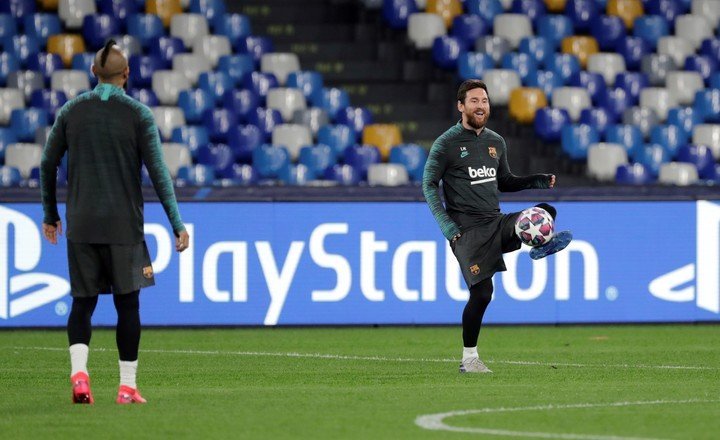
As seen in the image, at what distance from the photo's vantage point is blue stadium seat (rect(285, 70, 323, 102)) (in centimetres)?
1795

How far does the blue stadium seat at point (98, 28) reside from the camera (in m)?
18.2

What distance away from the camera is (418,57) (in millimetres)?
19172

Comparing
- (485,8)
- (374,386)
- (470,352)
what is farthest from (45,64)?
(374,386)

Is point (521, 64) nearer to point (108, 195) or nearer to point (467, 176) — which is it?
point (467, 176)

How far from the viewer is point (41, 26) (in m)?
18.3

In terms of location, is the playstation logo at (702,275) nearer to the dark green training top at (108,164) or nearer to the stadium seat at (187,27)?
the stadium seat at (187,27)

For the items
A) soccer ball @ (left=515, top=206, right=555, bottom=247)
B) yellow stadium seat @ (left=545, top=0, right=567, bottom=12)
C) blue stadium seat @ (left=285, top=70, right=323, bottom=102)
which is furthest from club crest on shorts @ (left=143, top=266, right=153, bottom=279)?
yellow stadium seat @ (left=545, top=0, right=567, bottom=12)

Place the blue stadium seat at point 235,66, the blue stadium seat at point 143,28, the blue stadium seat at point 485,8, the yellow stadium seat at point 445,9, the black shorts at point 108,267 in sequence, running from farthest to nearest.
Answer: the blue stadium seat at point 485,8, the yellow stadium seat at point 445,9, the blue stadium seat at point 143,28, the blue stadium seat at point 235,66, the black shorts at point 108,267

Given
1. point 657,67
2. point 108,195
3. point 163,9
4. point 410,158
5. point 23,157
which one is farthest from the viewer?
point 657,67

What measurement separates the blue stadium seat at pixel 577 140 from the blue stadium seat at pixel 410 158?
179 cm

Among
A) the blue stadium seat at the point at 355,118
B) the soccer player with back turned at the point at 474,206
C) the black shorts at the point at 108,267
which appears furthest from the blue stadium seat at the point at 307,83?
the black shorts at the point at 108,267

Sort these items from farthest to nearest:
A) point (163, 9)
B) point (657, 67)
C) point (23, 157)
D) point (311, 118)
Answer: point (657, 67)
point (163, 9)
point (311, 118)
point (23, 157)

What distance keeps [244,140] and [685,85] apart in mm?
5536

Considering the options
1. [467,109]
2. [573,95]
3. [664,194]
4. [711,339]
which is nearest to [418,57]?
[573,95]
